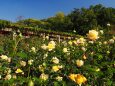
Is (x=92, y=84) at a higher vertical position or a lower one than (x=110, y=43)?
lower

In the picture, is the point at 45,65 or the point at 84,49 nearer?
the point at 45,65

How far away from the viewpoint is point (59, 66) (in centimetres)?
424

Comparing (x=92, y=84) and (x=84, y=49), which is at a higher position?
(x=84, y=49)

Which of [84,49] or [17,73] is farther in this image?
[84,49]

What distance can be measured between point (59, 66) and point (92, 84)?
421 mm

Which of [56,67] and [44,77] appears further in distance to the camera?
[56,67]

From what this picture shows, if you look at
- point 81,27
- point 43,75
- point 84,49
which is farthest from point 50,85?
point 81,27

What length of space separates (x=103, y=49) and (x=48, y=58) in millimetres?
1161

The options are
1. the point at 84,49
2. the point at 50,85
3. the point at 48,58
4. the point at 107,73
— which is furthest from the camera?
the point at 84,49

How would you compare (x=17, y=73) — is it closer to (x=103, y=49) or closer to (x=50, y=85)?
(x=50, y=85)

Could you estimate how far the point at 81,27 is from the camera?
49719 mm

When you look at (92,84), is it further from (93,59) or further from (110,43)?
(110,43)

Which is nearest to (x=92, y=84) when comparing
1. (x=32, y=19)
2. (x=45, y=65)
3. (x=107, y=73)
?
(x=107, y=73)

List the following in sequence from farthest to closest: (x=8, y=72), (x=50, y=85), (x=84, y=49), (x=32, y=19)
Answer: (x=32, y=19) → (x=84, y=49) → (x=8, y=72) → (x=50, y=85)
